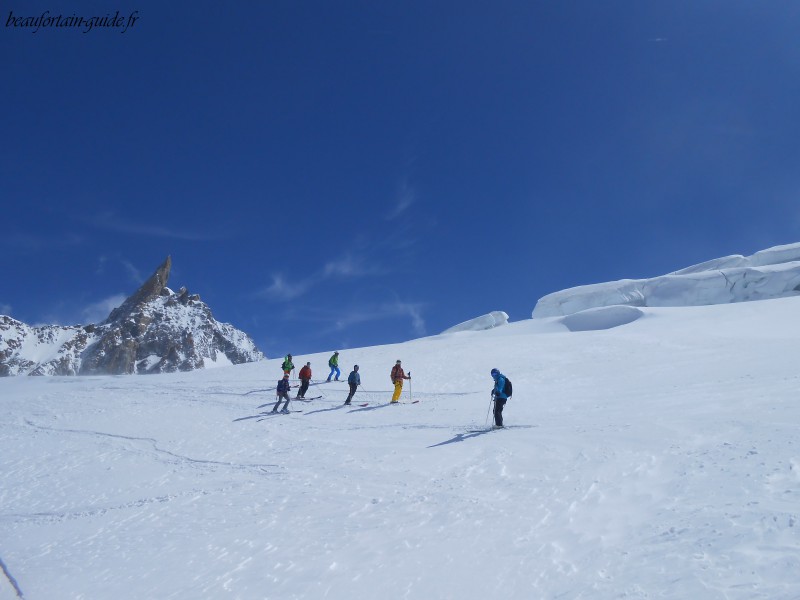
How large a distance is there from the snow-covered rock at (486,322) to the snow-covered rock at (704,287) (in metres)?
4.08

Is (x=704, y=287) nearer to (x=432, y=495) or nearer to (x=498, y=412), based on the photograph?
(x=498, y=412)

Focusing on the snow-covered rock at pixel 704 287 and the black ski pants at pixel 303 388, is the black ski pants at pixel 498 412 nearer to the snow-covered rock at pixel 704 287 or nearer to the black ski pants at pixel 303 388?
the black ski pants at pixel 303 388

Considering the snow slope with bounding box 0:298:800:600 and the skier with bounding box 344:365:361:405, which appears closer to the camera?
the snow slope with bounding box 0:298:800:600

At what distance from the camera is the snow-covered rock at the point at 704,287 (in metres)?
43.9

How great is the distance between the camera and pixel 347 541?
7738mm

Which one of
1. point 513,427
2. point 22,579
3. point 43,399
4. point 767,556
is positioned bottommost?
point 22,579

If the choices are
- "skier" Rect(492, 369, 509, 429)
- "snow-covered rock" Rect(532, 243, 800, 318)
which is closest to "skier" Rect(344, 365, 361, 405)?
"skier" Rect(492, 369, 509, 429)

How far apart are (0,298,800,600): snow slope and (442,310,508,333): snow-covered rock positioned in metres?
39.7

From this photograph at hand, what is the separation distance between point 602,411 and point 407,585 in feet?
27.6

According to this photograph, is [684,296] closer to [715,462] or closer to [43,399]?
[715,462]

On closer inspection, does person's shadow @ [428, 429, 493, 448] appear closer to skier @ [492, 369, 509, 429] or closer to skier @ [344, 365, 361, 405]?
skier @ [492, 369, 509, 429]

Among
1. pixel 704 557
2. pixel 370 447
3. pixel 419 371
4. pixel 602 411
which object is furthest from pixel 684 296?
pixel 704 557

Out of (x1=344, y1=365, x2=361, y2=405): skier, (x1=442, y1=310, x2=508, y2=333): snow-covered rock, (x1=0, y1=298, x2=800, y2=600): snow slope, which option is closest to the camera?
(x1=0, y1=298, x2=800, y2=600): snow slope

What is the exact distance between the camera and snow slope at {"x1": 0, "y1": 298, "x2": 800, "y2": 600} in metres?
6.06
